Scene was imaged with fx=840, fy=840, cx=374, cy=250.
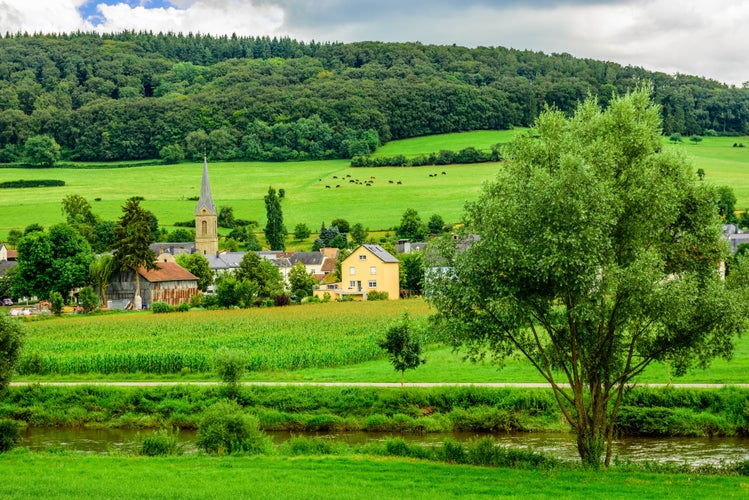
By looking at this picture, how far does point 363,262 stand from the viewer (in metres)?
93.9

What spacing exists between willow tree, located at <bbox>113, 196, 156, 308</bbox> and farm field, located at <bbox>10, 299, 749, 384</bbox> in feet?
60.0

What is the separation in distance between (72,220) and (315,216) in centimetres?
3889

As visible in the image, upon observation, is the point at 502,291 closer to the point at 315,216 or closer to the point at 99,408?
the point at 99,408

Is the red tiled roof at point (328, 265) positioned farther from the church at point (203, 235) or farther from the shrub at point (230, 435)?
the shrub at point (230, 435)

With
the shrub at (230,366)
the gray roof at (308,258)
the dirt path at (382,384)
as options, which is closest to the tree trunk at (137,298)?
the gray roof at (308,258)

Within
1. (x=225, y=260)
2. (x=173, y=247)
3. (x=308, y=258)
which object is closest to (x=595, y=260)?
(x=225, y=260)

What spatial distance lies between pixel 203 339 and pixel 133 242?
34.6 m

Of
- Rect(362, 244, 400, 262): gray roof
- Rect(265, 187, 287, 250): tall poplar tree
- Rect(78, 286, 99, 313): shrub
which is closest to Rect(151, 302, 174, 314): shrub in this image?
Rect(78, 286, 99, 313): shrub

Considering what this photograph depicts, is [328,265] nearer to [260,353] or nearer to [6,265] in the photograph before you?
[6,265]

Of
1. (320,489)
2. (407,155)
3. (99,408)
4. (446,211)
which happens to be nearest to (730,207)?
(446,211)

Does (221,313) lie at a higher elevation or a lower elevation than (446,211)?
lower

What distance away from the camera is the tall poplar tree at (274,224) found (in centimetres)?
12875

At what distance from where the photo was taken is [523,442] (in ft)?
102

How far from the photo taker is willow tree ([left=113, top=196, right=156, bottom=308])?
8456 cm
